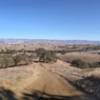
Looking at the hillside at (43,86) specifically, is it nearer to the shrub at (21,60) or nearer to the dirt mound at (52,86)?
the dirt mound at (52,86)

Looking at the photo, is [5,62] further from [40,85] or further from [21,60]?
[40,85]

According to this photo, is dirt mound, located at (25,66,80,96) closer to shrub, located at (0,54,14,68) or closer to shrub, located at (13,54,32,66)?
shrub, located at (0,54,14,68)

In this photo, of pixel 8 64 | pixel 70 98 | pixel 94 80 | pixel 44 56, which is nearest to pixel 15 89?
pixel 70 98

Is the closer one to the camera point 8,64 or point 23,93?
point 23,93

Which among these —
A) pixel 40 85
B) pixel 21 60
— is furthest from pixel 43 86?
pixel 21 60

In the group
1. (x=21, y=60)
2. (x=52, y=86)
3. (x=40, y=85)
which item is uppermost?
(x=21, y=60)

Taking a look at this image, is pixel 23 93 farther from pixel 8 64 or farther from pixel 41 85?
pixel 8 64

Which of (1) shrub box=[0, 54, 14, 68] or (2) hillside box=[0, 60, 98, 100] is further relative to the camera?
(1) shrub box=[0, 54, 14, 68]

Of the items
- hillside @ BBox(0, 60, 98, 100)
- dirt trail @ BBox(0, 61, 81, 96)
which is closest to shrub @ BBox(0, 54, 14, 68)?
hillside @ BBox(0, 60, 98, 100)

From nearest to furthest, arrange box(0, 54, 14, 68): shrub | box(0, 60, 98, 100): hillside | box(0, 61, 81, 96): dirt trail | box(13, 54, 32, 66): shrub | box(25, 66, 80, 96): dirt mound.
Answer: box(0, 60, 98, 100): hillside
box(25, 66, 80, 96): dirt mound
box(0, 61, 81, 96): dirt trail
box(0, 54, 14, 68): shrub
box(13, 54, 32, 66): shrub

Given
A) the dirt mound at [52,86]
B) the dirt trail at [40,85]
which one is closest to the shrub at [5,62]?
the dirt trail at [40,85]

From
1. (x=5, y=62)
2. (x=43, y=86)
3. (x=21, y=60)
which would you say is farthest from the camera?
(x=21, y=60)
